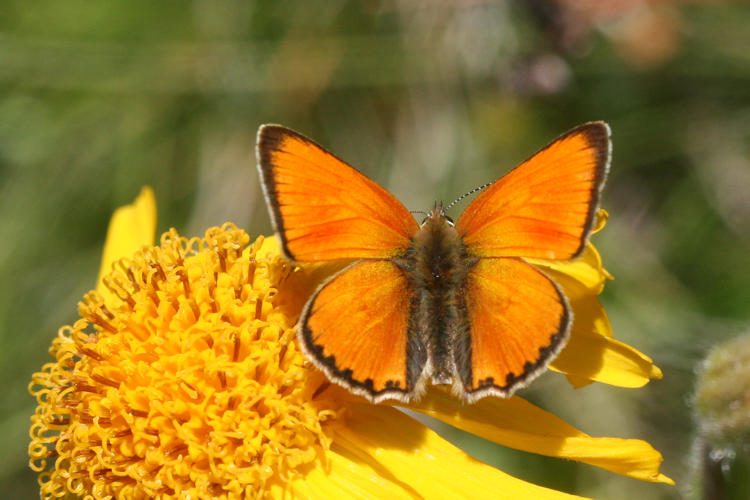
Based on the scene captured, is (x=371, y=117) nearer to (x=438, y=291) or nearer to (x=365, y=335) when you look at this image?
(x=438, y=291)

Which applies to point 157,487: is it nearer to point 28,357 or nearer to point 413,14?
point 28,357

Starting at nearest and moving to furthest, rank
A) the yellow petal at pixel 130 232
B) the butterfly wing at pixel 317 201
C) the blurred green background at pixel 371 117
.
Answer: the butterfly wing at pixel 317 201 → the yellow petal at pixel 130 232 → the blurred green background at pixel 371 117

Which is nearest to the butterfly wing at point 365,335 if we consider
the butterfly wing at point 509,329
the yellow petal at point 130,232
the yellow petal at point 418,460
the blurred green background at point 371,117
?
the butterfly wing at point 509,329

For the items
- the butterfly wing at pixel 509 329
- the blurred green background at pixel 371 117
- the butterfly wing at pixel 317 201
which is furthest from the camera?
the blurred green background at pixel 371 117

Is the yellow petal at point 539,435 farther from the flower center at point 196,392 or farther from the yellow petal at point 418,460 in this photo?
the flower center at point 196,392

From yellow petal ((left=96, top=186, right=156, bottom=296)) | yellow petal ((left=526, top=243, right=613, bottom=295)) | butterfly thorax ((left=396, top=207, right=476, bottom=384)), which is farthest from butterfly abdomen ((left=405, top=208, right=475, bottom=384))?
yellow petal ((left=96, top=186, right=156, bottom=296))

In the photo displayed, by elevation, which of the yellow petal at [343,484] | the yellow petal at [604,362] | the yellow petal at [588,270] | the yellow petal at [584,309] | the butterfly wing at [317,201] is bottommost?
the yellow petal at [343,484]

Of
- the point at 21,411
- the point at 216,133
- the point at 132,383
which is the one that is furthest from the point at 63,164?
the point at 132,383
